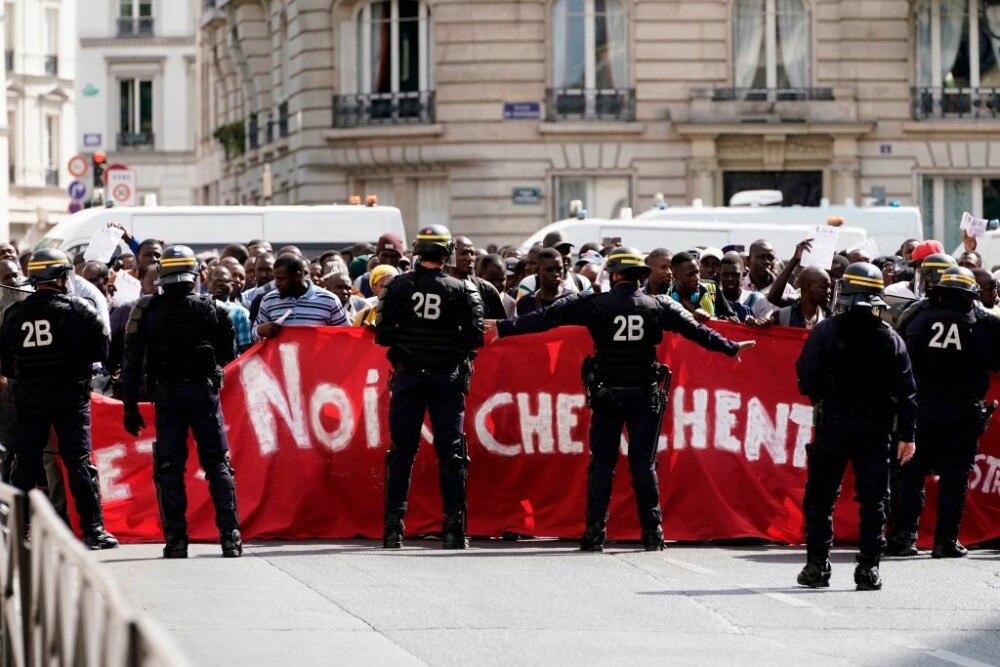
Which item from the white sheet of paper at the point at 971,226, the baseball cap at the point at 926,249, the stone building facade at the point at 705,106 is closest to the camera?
the baseball cap at the point at 926,249

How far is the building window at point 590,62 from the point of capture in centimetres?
3972

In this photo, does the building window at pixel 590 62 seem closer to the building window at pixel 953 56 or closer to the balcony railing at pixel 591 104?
the balcony railing at pixel 591 104

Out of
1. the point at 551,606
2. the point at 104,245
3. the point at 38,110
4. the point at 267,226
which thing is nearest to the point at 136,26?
the point at 38,110

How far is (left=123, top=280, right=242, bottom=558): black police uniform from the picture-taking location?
13.1 meters

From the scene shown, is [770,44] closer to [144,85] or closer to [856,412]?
[856,412]

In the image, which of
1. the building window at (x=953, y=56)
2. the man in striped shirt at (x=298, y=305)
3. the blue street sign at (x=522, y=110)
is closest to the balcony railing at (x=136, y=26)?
the blue street sign at (x=522, y=110)

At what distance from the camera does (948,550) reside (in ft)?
45.5

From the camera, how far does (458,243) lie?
16234 millimetres

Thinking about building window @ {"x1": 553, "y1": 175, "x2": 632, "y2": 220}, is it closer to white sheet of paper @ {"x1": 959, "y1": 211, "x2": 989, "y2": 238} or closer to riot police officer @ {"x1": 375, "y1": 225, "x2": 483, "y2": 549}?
white sheet of paper @ {"x1": 959, "y1": 211, "x2": 989, "y2": 238}

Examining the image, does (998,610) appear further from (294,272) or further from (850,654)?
(294,272)

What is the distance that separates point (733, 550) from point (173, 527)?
3.35 metres

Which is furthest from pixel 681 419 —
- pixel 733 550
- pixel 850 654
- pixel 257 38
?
pixel 257 38

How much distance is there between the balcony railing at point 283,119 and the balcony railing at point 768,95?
881cm

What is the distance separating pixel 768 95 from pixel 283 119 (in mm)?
9696
